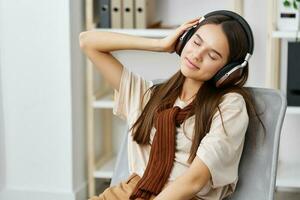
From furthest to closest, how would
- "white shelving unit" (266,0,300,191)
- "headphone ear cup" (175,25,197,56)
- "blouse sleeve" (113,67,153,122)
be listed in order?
"white shelving unit" (266,0,300,191), "blouse sleeve" (113,67,153,122), "headphone ear cup" (175,25,197,56)

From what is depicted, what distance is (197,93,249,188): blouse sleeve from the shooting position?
165 centimetres

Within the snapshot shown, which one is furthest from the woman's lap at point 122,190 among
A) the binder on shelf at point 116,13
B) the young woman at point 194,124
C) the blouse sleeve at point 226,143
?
the binder on shelf at point 116,13

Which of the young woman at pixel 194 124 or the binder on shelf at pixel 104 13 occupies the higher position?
the binder on shelf at pixel 104 13

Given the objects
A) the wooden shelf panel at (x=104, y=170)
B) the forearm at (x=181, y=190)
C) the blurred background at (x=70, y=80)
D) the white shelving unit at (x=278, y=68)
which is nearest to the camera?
the forearm at (x=181, y=190)

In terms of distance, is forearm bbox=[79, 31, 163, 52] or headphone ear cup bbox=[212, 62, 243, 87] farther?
forearm bbox=[79, 31, 163, 52]

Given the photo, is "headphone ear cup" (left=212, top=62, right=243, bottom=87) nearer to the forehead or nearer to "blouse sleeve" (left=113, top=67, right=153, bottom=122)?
the forehead

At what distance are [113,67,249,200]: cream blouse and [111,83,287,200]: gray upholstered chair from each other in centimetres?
4

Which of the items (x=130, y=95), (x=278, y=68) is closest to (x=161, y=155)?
(x=130, y=95)

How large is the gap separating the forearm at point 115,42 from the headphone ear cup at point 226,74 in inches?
8.4

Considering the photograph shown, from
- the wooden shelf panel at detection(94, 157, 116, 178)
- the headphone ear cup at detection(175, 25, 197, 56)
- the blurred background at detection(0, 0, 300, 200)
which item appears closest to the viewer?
the headphone ear cup at detection(175, 25, 197, 56)

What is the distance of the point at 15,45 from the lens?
291 centimetres

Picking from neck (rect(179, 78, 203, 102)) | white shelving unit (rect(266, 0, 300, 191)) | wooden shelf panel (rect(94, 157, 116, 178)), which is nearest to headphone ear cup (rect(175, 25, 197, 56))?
neck (rect(179, 78, 203, 102))

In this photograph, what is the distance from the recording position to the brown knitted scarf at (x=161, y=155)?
5.65 ft

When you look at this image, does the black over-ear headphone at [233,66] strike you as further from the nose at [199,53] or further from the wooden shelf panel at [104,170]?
the wooden shelf panel at [104,170]
